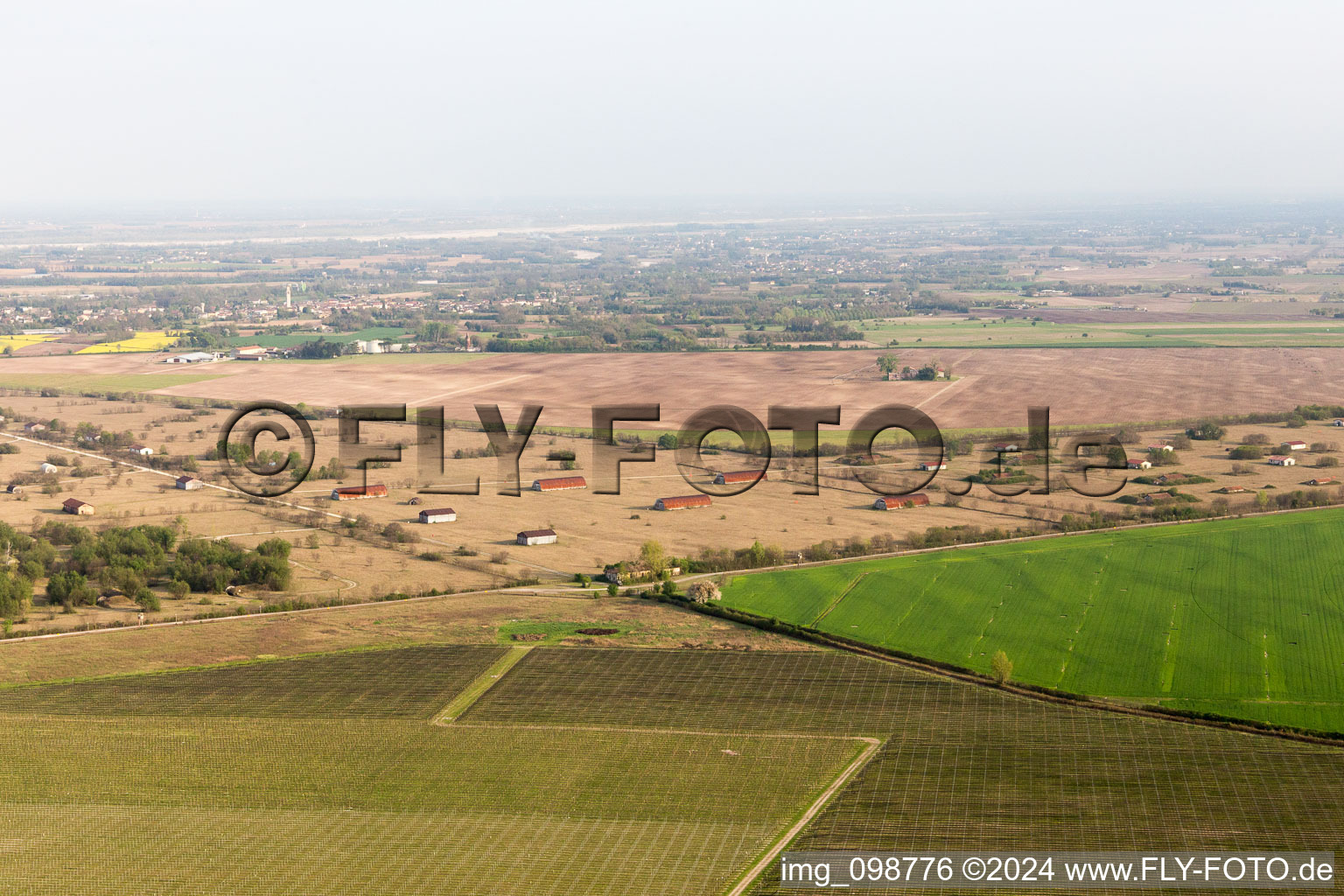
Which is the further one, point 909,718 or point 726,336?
point 726,336

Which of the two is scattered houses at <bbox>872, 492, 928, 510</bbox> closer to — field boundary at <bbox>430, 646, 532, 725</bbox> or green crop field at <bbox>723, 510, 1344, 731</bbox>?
green crop field at <bbox>723, 510, 1344, 731</bbox>

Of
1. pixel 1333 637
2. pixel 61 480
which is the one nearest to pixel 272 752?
pixel 1333 637

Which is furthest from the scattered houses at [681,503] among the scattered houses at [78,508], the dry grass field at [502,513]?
the scattered houses at [78,508]

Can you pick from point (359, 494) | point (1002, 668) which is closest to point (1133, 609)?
point (1002, 668)

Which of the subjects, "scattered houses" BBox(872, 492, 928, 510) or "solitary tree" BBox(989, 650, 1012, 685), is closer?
"solitary tree" BBox(989, 650, 1012, 685)

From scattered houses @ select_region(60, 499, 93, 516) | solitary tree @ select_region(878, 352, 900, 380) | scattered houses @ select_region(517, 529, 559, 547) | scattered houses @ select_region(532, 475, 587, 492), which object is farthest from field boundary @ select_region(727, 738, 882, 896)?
solitary tree @ select_region(878, 352, 900, 380)

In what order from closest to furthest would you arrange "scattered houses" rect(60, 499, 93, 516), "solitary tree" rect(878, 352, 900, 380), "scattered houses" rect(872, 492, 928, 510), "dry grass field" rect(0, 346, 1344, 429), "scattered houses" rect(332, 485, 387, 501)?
"scattered houses" rect(60, 499, 93, 516), "scattered houses" rect(872, 492, 928, 510), "scattered houses" rect(332, 485, 387, 501), "dry grass field" rect(0, 346, 1344, 429), "solitary tree" rect(878, 352, 900, 380)

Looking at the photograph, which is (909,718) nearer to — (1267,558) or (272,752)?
(272,752)
